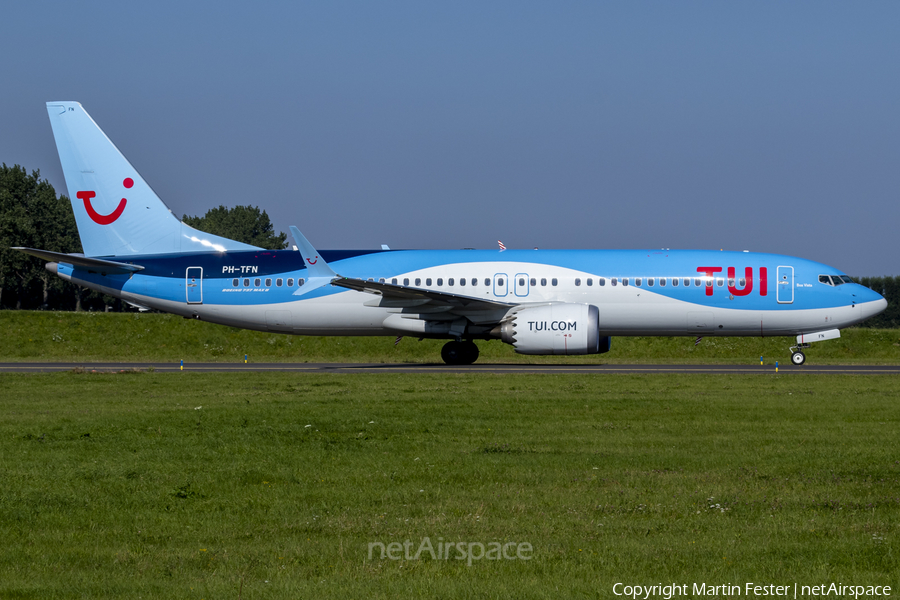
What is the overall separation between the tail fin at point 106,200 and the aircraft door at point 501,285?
1029cm

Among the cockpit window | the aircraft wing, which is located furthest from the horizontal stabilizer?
the cockpit window

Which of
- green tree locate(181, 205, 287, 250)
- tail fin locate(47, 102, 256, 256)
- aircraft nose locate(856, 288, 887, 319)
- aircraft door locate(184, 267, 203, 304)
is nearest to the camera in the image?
aircraft nose locate(856, 288, 887, 319)

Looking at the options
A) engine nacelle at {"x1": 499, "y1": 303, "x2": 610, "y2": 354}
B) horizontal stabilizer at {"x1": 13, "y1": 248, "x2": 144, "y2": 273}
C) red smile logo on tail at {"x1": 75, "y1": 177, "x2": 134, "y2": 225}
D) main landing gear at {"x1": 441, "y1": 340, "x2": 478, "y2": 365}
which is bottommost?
main landing gear at {"x1": 441, "y1": 340, "x2": 478, "y2": 365}

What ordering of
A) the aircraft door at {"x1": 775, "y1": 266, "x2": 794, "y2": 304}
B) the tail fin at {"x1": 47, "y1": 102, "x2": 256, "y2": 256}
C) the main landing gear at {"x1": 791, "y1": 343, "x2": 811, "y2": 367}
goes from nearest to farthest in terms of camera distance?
the aircraft door at {"x1": 775, "y1": 266, "x2": 794, "y2": 304} → the main landing gear at {"x1": 791, "y1": 343, "x2": 811, "y2": 367} → the tail fin at {"x1": 47, "y1": 102, "x2": 256, "y2": 256}

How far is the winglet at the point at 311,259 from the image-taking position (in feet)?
95.3

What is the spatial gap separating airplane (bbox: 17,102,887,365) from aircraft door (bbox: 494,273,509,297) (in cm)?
4

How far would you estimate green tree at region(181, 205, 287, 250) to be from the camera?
138538mm

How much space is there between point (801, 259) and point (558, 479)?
24131mm

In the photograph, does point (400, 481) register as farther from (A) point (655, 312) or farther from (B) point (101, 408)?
(A) point (655, 312)

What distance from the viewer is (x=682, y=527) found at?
26.8 ft

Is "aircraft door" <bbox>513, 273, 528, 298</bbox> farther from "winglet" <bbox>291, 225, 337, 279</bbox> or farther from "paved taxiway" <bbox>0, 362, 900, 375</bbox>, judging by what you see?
"winglet" <bbox>291, 225, 337, 279</bbox>

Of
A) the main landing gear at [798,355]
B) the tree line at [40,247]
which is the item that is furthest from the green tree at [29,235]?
the main landing gear at [798,355]

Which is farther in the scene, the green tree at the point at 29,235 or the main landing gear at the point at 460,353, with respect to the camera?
the green tree at the point at 29,235

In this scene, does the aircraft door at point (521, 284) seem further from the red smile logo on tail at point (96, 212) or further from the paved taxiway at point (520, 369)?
the red smile logo on tail at point (96, 212)
